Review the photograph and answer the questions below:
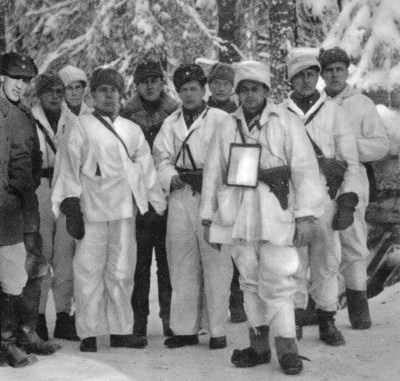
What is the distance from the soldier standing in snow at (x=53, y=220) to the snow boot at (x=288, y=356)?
6.53 feet

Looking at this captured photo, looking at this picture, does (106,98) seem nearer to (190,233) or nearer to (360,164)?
(190,233)

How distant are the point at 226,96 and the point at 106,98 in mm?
1502

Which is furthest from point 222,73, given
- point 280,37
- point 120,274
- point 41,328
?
point 41,328

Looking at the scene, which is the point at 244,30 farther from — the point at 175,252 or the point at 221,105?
the point at 175,252

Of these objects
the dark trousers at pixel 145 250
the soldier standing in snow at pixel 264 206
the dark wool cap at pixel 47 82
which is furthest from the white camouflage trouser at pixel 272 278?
the dark wool cap at pixel 47 82

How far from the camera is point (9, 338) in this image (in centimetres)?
511

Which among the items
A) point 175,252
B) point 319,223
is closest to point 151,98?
point 175,252

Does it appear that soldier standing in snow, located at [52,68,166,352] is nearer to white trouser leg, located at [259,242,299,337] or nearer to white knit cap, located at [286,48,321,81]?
white trouser leg, located at [259,242,299,337]

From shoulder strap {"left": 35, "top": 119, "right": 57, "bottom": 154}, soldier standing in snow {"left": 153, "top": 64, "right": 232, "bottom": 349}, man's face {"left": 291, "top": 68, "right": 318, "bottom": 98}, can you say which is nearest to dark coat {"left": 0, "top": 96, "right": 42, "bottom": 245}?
shoulder strap {"left": 35, "top": 119, "right": 57, "bottom": 154}

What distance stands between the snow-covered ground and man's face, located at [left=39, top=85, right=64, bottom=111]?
6.67 feet

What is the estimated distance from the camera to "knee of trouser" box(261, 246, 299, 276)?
5145mm

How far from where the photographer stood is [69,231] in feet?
18.8

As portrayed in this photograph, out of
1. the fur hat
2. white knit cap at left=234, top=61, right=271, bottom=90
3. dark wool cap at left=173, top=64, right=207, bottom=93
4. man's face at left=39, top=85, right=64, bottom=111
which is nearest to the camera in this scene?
white knit cap at left=234, top=61, right=271, bottom=90

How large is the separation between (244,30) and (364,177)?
6.71 metres
